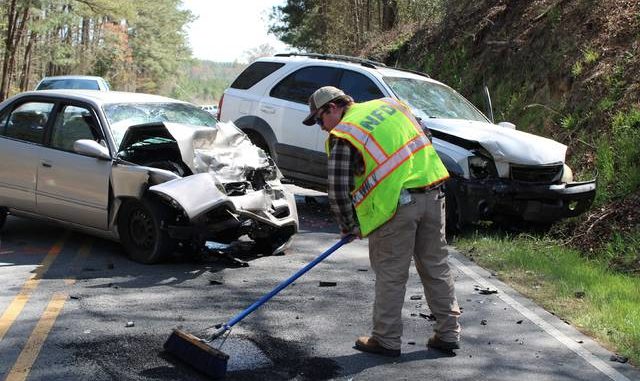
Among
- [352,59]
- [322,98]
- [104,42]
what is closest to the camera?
[322,98]

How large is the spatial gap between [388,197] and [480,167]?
4.25 m

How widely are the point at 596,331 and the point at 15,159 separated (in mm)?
6145

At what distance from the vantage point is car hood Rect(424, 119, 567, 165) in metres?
8.70

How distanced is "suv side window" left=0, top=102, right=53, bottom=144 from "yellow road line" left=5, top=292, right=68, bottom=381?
2630 millimetres

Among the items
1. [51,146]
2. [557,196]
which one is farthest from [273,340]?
[557,196]

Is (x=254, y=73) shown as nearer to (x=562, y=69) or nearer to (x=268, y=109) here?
(x=268, y=109)

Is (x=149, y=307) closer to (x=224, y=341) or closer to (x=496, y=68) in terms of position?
(x=224, y=341)

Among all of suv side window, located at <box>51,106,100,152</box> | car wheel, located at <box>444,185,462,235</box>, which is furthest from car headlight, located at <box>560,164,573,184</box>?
suv side window, located at <box>51,106,100,152</box>

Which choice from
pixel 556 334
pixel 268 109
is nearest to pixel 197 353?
pixel 556 334

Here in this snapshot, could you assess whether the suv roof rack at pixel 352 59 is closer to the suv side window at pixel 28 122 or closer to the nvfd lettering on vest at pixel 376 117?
the suv side window at pixel 28 122

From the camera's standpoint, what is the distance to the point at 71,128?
8.00 m

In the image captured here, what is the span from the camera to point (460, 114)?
1000 centimetres

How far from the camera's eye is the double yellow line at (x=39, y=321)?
15.0ft

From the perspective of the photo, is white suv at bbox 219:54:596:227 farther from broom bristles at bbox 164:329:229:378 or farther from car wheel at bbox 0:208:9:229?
broom bristles at bbox 164:329:229:378
